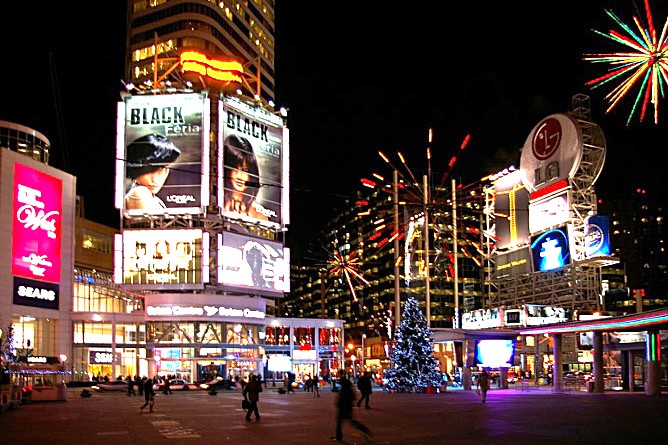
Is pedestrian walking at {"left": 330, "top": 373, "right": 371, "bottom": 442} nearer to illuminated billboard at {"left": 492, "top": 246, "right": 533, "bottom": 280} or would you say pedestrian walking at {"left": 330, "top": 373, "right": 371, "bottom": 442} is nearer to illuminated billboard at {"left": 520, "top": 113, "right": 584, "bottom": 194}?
illuminated billboard at {"left": 520, "top": 113, "right": 584, "bottom": 194}

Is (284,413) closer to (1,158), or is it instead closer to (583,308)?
(1,158)

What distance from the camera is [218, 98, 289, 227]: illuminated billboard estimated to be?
268ft

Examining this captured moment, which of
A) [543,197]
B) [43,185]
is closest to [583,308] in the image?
[543,197]

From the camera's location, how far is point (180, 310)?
267 ft

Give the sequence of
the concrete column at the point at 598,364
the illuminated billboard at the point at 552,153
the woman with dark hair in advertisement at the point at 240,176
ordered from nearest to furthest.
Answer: the concrete column at the point at 598,364 → the illuminated billboard at the point at 552,153 → the woman with dark hair in advertisement at the point at 240,176

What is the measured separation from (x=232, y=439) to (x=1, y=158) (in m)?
57.2

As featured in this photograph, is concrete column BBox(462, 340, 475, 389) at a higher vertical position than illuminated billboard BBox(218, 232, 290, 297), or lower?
lower

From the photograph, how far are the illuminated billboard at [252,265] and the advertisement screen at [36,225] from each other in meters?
16.2

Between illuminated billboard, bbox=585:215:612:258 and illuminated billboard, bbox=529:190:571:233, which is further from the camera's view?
illuminated billboard, bbox=529:190:571:233

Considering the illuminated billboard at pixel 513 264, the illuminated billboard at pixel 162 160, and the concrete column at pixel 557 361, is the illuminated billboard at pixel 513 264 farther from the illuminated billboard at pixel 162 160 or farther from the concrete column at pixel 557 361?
the illuminated billboard at pixel 162 160

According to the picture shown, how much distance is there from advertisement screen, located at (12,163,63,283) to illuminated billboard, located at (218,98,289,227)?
16.6m

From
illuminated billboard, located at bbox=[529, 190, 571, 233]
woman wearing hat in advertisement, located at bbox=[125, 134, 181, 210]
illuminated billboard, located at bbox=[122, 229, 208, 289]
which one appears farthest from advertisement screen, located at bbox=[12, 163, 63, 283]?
illuminated billboard, located at bbox=[529, 190, 571, 233]

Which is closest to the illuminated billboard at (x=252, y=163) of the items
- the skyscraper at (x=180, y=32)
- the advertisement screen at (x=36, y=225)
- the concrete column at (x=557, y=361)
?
the advertisement screen at (x=36, y=225)

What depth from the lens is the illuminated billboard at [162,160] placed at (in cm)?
7881
